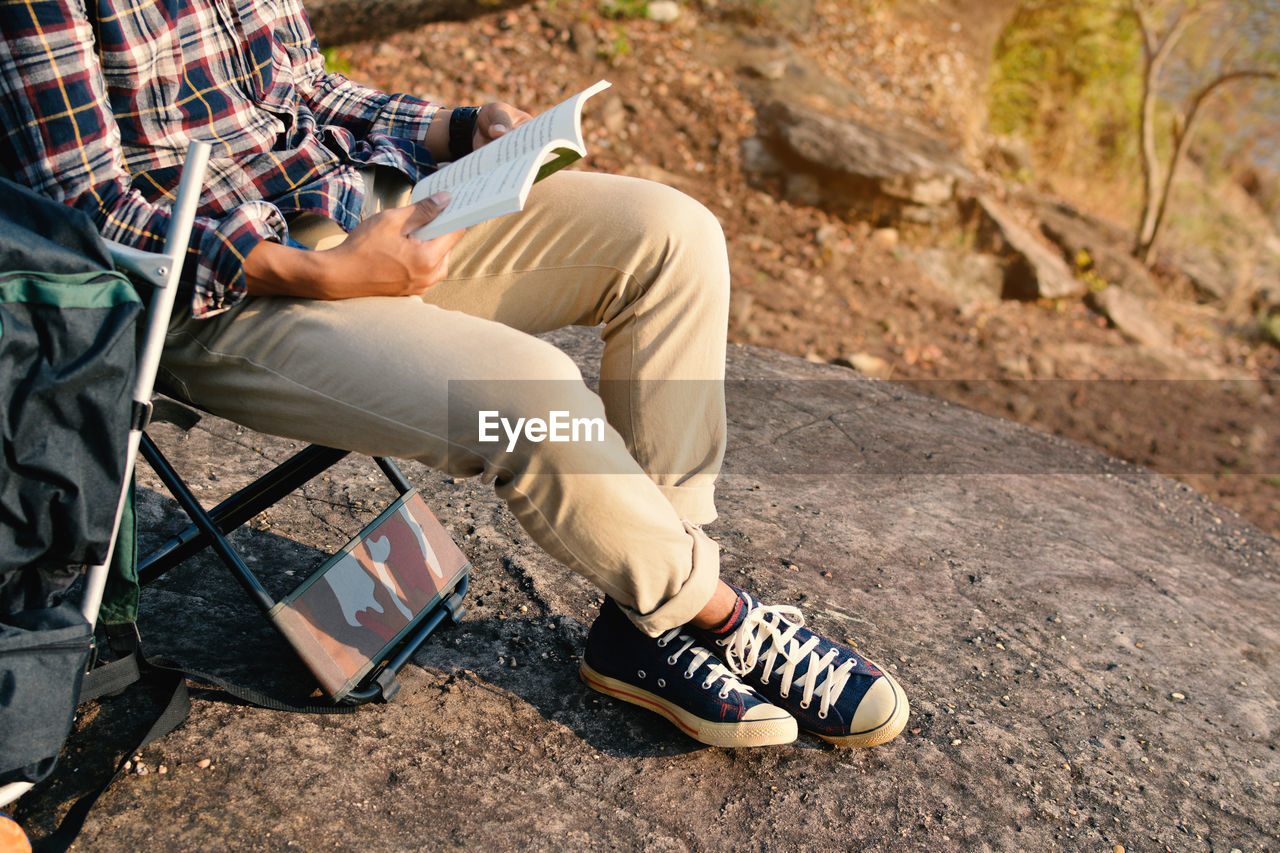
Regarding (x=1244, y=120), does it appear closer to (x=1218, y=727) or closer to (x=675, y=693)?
(x=1218, y=727)

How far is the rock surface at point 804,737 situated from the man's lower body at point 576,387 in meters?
0.18

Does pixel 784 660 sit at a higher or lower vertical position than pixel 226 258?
lower

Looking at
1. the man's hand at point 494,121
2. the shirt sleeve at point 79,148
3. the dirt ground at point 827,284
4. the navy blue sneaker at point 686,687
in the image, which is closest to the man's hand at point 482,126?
the man's hand at point 494,121

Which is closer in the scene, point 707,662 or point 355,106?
point 707,662

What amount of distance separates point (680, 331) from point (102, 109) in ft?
3.52

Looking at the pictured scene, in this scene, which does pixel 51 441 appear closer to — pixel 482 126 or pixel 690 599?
pixel 690 599

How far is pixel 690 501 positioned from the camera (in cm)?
190

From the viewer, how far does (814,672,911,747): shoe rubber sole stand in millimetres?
1950

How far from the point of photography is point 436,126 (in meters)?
2.18

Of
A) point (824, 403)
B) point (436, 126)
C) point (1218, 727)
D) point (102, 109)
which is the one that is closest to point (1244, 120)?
point (824, 403)

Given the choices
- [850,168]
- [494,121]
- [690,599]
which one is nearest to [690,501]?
[690,599]

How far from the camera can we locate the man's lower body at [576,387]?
1.55 metres

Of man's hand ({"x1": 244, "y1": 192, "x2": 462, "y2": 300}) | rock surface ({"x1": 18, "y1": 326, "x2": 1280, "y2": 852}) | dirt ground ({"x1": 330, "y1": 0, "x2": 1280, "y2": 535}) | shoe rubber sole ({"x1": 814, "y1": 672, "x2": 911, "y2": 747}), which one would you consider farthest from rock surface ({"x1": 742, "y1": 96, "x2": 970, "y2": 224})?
man's hand ({"x1": 244, "y1": 192, "x2": 462, "y2": 300})

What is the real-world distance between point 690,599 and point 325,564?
0.75m
